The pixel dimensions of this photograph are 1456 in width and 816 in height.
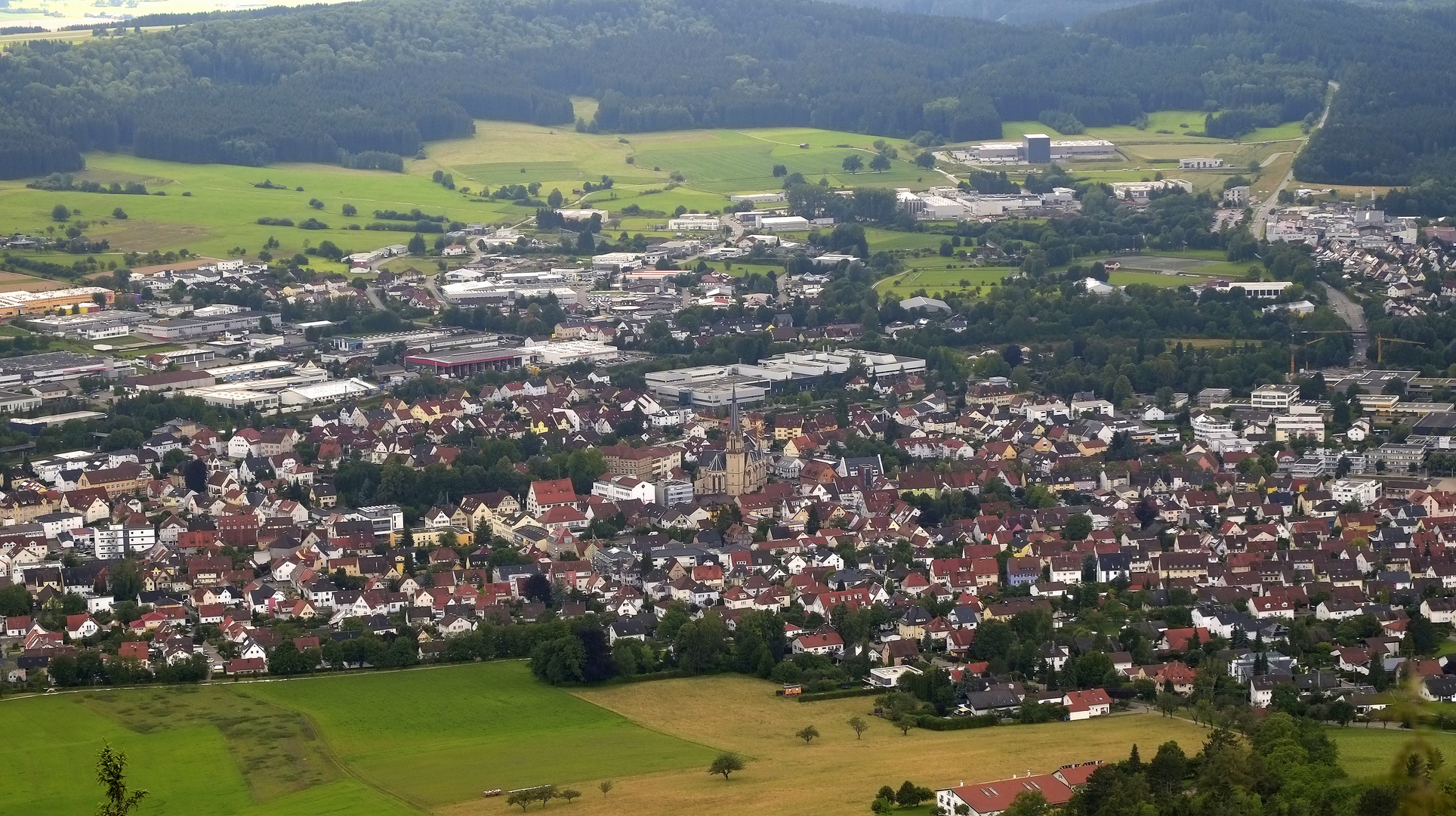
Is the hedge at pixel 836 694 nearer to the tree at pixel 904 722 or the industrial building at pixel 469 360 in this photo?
the tree at pixel 904 722

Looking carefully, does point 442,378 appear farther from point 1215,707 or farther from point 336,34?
point 336,34

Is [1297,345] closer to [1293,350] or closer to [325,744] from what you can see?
[1293,350]

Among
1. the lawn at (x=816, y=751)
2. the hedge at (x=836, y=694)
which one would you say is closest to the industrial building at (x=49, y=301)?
the lawn at (x=816, y=751)

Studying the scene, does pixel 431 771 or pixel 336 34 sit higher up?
pixel 336 34

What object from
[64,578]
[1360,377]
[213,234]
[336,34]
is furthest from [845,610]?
[336,34]

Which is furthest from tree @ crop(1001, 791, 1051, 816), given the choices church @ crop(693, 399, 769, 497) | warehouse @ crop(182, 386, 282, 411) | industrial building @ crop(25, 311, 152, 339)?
industrial building @ crop(25, 311, 152, 339)

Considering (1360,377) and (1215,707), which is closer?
(1215,707)

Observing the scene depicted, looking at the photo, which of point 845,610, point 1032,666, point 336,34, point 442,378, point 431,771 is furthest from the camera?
point 336,34

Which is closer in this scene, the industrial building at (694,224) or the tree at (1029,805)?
the tree at (1029,805)
